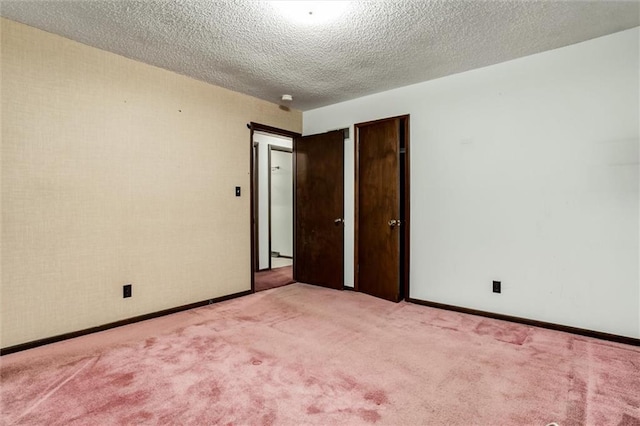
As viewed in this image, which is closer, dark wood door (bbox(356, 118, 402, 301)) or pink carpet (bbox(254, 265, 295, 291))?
dark wood door (bbox(356, 118, 402, 301))

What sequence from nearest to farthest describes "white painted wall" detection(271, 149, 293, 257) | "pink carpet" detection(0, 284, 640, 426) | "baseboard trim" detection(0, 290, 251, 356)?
"pink carpet" detection(0, 284, 640, 426) < "baseboard trim" detection(0, 290, 251, 356) < "white painted wall" detection(271, 149, 293, 257)

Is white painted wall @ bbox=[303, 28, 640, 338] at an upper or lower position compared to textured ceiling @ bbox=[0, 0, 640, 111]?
lower

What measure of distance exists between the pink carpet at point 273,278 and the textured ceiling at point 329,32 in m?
2.66

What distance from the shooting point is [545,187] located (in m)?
3.00

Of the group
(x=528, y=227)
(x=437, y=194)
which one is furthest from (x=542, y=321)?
(x=437, y=194)

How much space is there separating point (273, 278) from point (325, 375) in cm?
303

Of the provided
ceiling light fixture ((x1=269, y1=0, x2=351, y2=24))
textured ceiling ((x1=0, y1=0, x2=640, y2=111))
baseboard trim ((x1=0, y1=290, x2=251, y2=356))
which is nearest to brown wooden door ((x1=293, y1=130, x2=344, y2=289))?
baseboard trim ((x1=0, y1=290, x2=251, y2=356))

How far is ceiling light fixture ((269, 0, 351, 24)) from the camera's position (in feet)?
7.29

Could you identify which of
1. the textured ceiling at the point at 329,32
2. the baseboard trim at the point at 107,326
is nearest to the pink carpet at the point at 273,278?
the baseboard trim at the point at 107,326

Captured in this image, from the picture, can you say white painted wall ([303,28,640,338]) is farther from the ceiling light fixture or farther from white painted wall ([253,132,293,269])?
white painted wall ([253,132,293,269])

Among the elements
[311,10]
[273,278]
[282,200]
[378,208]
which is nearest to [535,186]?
[378,208]

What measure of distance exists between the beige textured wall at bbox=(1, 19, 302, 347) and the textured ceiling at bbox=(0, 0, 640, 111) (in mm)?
292

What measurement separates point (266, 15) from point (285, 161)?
4.43 m

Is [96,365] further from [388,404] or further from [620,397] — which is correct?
[620,397]
